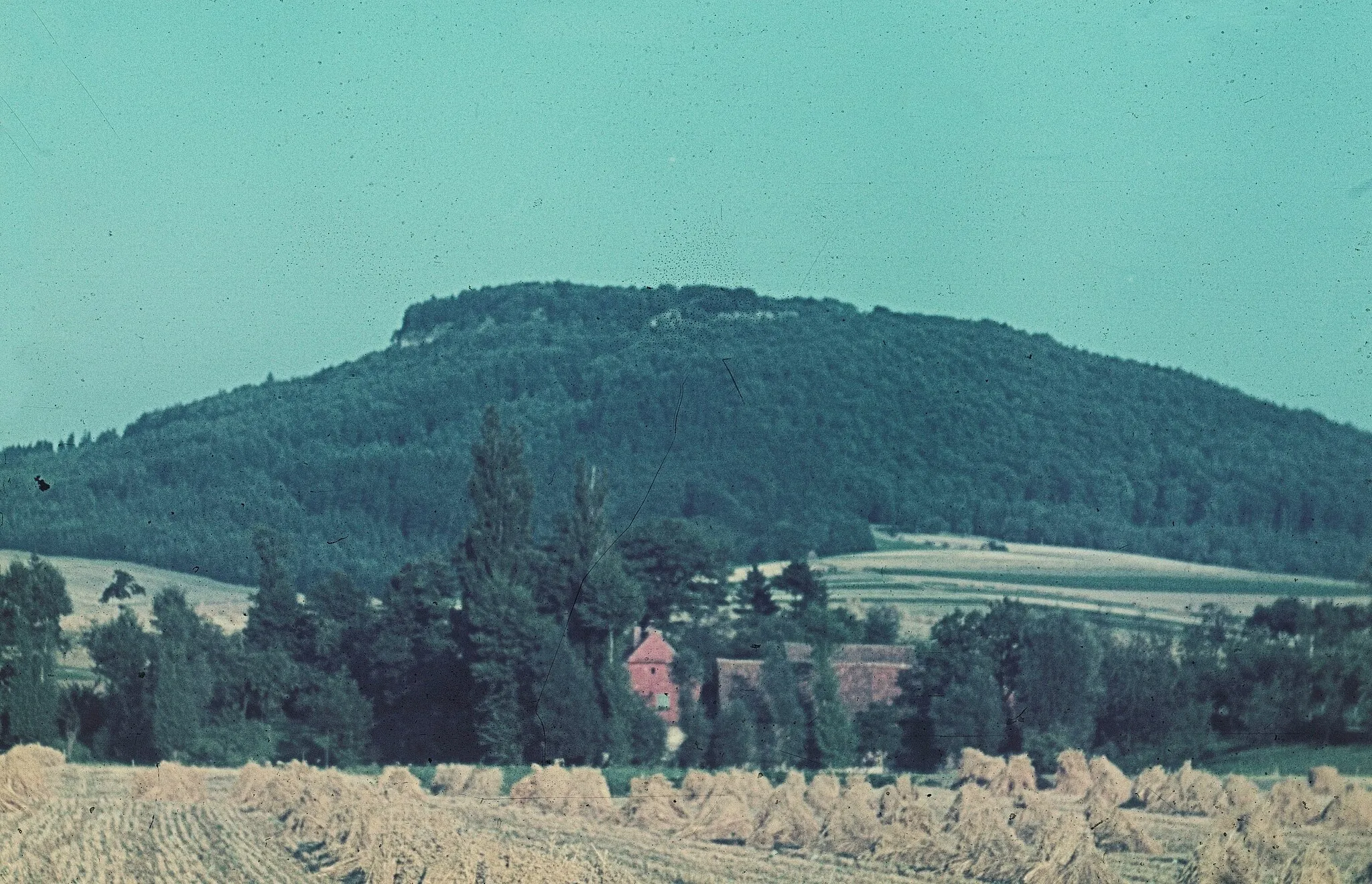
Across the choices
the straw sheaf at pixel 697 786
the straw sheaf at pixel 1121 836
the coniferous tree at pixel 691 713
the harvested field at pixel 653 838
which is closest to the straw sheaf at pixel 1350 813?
the harvested field at pixel 653 838

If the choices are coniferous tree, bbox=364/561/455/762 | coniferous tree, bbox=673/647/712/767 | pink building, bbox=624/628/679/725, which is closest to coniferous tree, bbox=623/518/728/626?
pink building, bbox=624/628/679/725

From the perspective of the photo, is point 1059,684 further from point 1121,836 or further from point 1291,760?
point 1121,836

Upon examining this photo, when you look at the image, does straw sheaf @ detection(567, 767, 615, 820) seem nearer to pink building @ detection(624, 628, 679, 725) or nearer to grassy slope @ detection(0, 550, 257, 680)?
pink building @ detection(624, 628, 679, 725)

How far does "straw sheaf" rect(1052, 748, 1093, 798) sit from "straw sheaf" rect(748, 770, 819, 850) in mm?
5757

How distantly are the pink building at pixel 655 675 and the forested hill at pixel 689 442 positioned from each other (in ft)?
12.8

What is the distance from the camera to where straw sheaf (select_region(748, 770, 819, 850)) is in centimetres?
2441

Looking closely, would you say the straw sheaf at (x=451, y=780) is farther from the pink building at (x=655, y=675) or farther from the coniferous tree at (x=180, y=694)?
the pink building at (x=655, y=675)

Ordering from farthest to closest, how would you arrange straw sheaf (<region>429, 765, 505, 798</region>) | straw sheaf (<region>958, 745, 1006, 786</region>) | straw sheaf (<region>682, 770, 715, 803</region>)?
straw sheaf (<region>429, 765, 505, 798</region>)
straw sheaf (<region>958, 745, 1006, 786</region>)
straw sheaf (<region>682, 770, 715, 803</region>)

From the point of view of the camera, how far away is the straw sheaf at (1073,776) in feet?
95.2

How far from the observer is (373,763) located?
39.0 meters

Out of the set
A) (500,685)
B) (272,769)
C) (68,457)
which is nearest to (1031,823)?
(272,769)

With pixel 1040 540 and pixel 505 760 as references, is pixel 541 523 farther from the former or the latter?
pixel 1040 540

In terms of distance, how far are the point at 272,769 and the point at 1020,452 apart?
22.3 metres

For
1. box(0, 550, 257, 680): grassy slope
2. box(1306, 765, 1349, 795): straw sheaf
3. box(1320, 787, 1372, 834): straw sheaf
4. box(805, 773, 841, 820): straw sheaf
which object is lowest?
box(805, 773, 841, 820): straw sheaf
